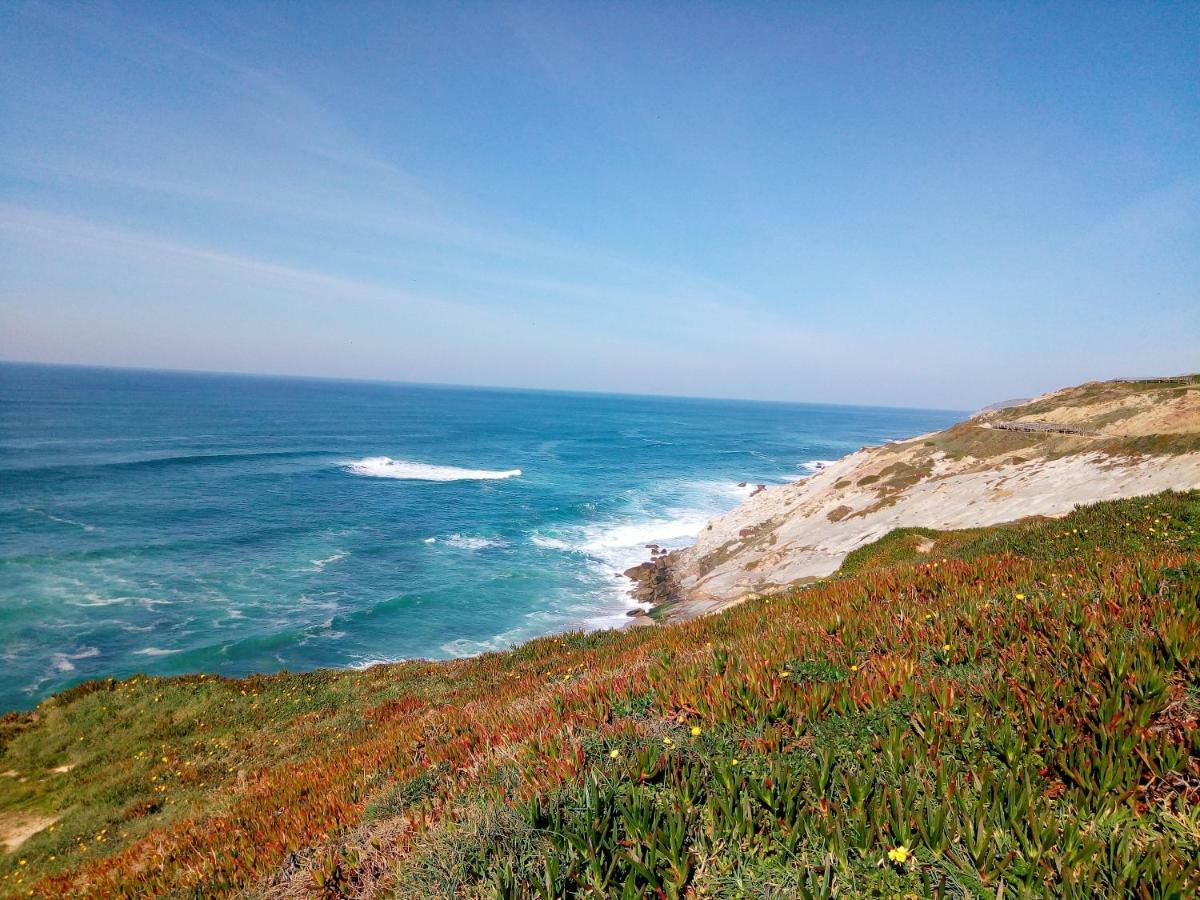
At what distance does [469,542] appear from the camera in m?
50.4

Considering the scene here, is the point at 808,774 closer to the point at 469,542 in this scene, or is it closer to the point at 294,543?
the point at 469,542

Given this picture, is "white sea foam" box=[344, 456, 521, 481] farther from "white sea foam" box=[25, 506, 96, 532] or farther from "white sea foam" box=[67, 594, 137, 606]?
"white sea foam" box=[67, 594, 137, 606]

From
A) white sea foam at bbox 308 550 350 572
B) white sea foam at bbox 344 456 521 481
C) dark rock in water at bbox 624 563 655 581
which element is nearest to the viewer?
white sea foam at bbox 308 550 350 572

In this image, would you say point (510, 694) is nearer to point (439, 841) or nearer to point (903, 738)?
point (439, 841)

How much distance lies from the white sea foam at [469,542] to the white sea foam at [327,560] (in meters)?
8.80

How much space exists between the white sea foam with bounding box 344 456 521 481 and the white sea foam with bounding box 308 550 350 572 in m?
31.1

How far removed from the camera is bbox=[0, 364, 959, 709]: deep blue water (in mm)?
31000

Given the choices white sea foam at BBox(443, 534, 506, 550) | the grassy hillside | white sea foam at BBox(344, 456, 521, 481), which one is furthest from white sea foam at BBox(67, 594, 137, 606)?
white sea foam at BBox(344, 456, 521, 481)

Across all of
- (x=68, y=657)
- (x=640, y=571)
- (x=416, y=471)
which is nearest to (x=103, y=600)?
(x=68, y=657)

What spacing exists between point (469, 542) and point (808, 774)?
4895 cm

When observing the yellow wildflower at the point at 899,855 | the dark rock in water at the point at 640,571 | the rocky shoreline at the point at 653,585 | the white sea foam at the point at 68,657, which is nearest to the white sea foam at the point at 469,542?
the dark rock in water at the point at 640,571

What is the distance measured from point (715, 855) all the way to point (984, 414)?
56.7 meters

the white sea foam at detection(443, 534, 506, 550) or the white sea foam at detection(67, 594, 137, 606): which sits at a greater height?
the white sea foam at detection(443, 534, 506, 550)

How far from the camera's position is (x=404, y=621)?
3453 cm
